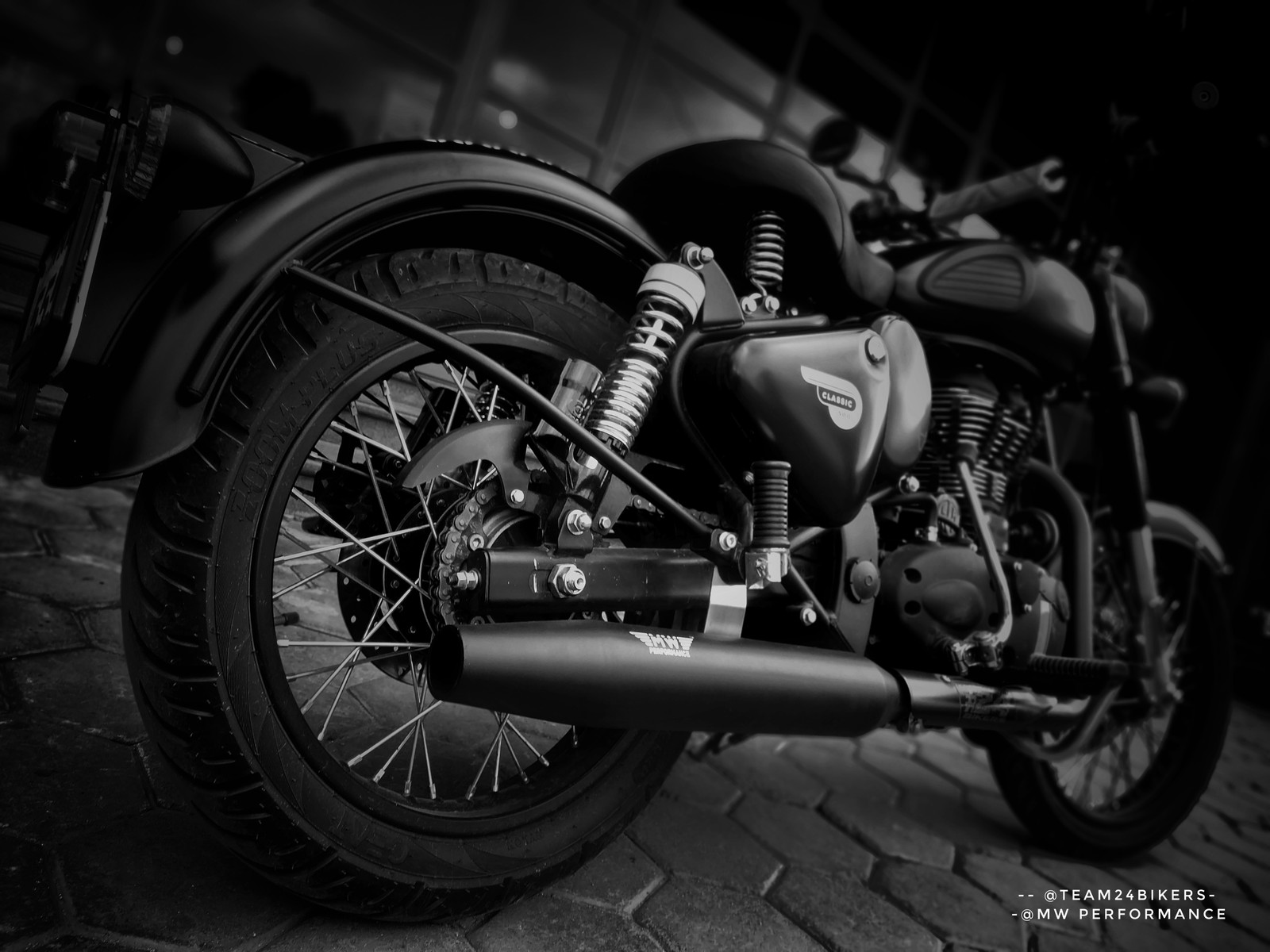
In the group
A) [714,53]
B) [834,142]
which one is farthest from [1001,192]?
[714,53]

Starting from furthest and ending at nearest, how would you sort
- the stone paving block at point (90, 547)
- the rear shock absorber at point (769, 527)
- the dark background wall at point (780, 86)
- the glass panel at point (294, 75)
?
the glass panel at point (294, 75) < the stone paving block at point (90, 547) < the dark background wall at point (780, 86) < the rear shock absorber at point (769, 527)

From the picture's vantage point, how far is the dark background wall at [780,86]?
1.80 metres

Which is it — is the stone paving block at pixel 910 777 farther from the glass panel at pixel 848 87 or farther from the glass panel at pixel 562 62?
the glass panel at pixel 848 87

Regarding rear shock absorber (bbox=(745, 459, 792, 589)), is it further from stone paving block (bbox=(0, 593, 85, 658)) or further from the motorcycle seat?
stone paving block (bbox=(0, 593, 85, 658))

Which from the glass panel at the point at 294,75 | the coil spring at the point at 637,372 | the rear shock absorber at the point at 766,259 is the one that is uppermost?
the glass panel at the point at 294,75

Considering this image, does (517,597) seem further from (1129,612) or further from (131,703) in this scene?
(1129,612)

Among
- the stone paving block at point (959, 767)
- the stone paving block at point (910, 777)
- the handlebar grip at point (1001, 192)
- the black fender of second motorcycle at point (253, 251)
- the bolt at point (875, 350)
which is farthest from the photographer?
the stone paving block at point (959, 767)

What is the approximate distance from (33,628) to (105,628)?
129 millimetres

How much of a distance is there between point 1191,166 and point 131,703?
2603mm

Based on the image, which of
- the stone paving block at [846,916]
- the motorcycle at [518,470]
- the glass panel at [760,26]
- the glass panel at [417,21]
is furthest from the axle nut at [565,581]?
the glass panel at [760,26]

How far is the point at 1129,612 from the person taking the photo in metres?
1.98

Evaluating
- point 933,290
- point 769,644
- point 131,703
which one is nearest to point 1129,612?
point 933,290

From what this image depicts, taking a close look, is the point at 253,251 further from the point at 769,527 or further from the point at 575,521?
the point at 769,527

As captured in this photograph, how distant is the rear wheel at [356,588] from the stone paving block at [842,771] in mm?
1037
